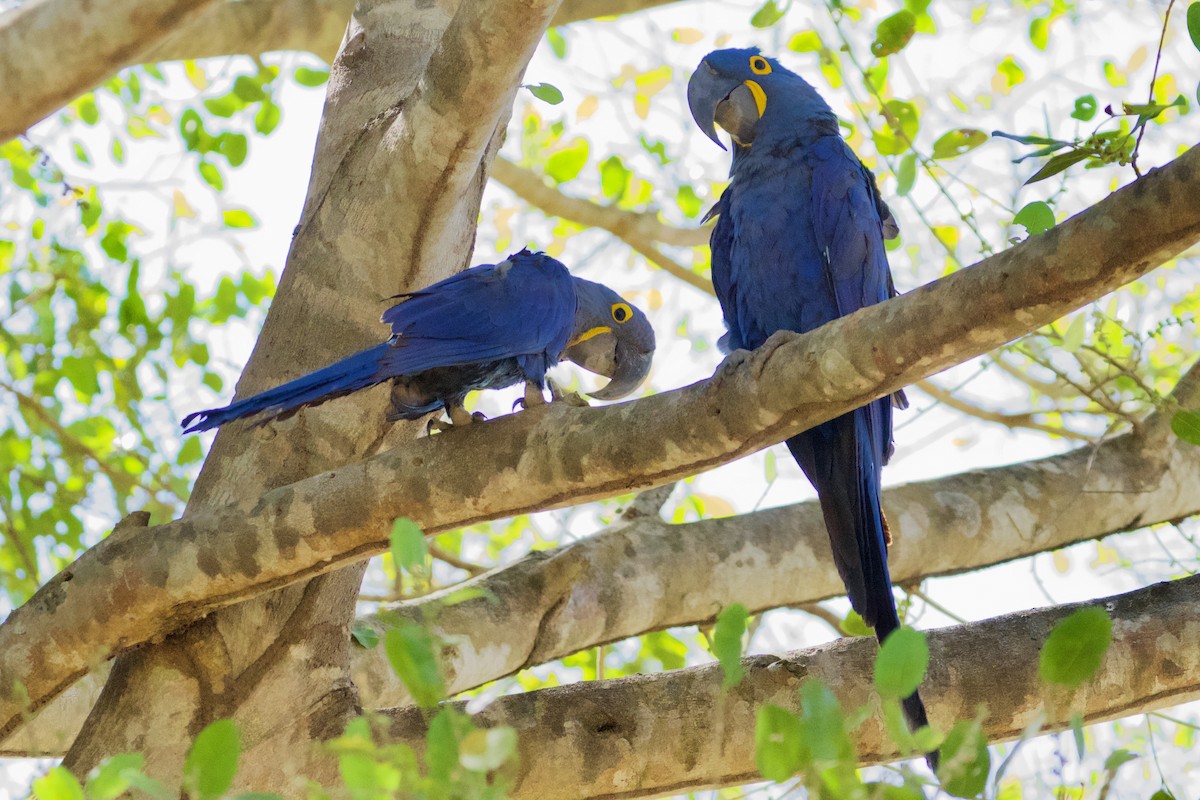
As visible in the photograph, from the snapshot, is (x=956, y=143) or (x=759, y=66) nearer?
(x=956, y=143)

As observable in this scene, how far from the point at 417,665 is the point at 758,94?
7.99 ft

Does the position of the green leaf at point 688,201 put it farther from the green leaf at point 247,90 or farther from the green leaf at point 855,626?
the green leaf at point 855,626

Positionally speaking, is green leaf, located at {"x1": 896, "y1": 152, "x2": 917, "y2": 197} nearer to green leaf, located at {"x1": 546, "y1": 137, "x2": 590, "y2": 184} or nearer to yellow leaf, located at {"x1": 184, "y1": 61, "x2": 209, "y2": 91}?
green leaf, located at {"x1": 546, "y1": 137, "x2": 590, "y2": 184}

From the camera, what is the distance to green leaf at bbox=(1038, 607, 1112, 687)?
1.14 meters

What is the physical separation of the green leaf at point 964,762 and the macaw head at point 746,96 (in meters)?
2.22

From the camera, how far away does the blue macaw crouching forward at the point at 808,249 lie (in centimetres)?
248

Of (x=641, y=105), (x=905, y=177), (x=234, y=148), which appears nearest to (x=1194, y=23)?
(x=905, y=177)

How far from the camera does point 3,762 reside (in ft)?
12.7

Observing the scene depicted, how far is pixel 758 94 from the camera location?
3133 millimetres

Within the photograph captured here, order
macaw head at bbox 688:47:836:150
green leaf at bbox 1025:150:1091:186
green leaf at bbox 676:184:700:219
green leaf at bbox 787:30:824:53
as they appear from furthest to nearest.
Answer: green leaf at bbox 676:184:700:219
green leaf at bbox 787:30:824:53
macaw head at bbox 688:47:836:150
green leaf at bbox 1025:150:1091:186

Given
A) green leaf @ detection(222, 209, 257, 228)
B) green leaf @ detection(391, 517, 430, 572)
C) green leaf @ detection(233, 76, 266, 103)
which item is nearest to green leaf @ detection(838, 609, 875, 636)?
green leaf @ detection(391, 517, 430, 572)

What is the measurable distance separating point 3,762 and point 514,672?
7.58 ft

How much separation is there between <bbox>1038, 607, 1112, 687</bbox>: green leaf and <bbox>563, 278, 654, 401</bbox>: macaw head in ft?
6.34

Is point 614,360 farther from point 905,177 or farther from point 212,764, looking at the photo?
point 212,764
